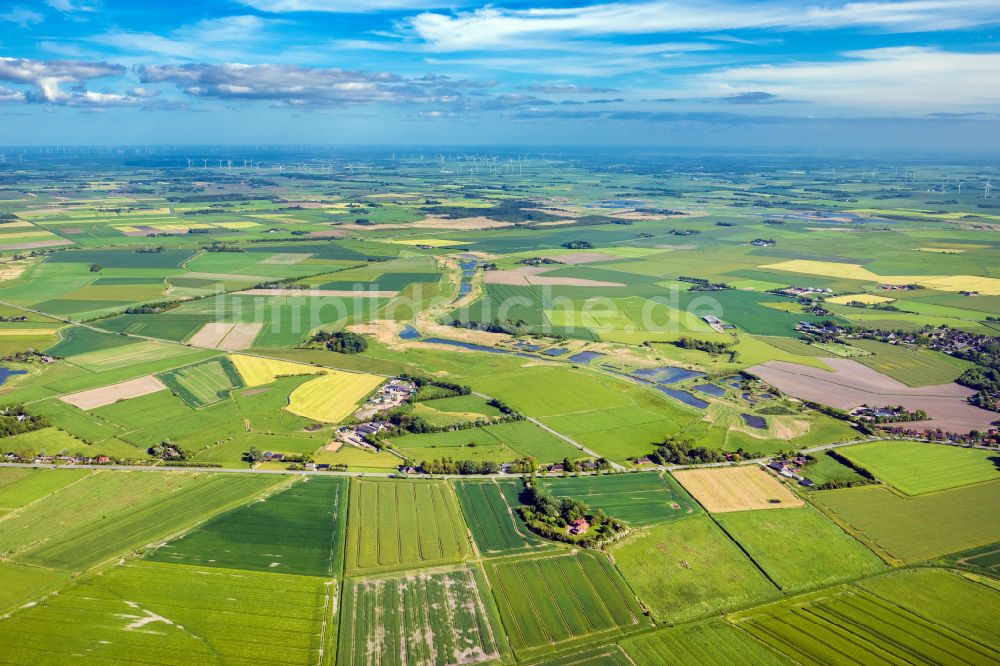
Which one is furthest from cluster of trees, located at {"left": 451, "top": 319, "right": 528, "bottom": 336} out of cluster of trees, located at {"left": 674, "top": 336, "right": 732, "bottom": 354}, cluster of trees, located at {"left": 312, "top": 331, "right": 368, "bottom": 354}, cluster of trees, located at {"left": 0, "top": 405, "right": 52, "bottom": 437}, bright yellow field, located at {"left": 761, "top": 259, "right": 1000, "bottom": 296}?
bright yellow field, located at {"left": 761, "top": 259, "right": 1000, "bottom": 296}

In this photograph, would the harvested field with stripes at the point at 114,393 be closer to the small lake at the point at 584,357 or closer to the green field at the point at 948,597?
the small lake at the point at 584,357

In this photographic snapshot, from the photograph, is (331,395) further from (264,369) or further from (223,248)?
(223,248)

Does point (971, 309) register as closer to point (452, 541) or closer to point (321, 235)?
point (452, 541)

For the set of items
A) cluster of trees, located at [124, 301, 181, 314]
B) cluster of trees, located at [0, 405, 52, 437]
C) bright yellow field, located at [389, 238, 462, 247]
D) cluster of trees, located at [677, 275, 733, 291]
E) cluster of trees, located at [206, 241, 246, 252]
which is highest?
bright yellow field, located at [389, 238, 462, 247]

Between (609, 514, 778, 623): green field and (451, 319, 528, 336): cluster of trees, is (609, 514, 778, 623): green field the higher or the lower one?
the lower one

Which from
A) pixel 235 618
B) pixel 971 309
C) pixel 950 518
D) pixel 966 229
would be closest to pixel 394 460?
pixel 235 618

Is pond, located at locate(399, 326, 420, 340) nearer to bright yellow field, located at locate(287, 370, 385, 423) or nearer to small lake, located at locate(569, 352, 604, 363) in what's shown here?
bright yellow field, located at locate(287, 370, 385, 423)

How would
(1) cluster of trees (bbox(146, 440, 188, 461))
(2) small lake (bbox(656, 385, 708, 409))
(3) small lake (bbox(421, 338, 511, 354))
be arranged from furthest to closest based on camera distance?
(3) small lake (bbox(421, 338, 511, 354)) → (2) small lake (bbox(656, 385, 708, 409)) → (1) cluster of trees (bbox(146, 440, 188, 461))
